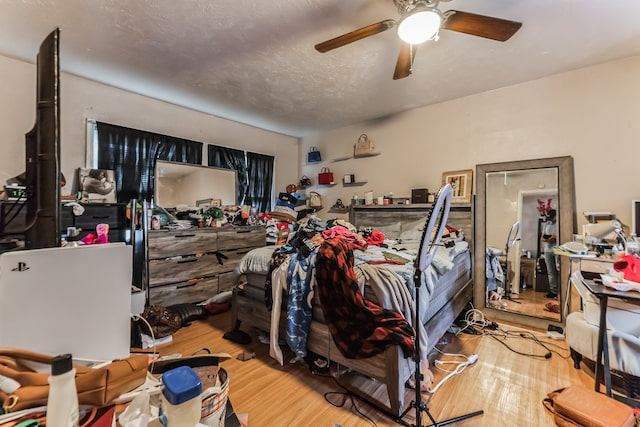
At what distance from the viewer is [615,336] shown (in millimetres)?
1753

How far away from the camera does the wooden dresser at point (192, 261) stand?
9.75 ft

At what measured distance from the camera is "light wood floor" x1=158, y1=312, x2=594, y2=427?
1.57m

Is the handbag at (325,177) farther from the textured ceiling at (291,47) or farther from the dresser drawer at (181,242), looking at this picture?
the dresser drawer at (181,242)

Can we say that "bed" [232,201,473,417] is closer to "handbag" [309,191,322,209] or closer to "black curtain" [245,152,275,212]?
"handbag" [309,191,322,209]

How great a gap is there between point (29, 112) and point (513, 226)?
5.16m

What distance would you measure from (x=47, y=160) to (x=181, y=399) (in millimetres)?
814

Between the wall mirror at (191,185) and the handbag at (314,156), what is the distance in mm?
1367

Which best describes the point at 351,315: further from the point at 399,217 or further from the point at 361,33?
the point at 399,217

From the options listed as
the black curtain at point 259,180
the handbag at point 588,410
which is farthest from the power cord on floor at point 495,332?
the black curtain at point 259,180

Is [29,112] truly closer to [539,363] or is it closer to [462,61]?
[462,61]

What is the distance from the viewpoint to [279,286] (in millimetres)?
2117

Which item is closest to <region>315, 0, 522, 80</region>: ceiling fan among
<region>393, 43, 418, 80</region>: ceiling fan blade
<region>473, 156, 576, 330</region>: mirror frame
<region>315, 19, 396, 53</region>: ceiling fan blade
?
<region>315, 19, 396, 53</region>: ceiling fan blade

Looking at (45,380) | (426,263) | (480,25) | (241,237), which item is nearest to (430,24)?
(480,25)

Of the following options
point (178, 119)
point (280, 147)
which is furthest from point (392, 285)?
point (280, 147)
